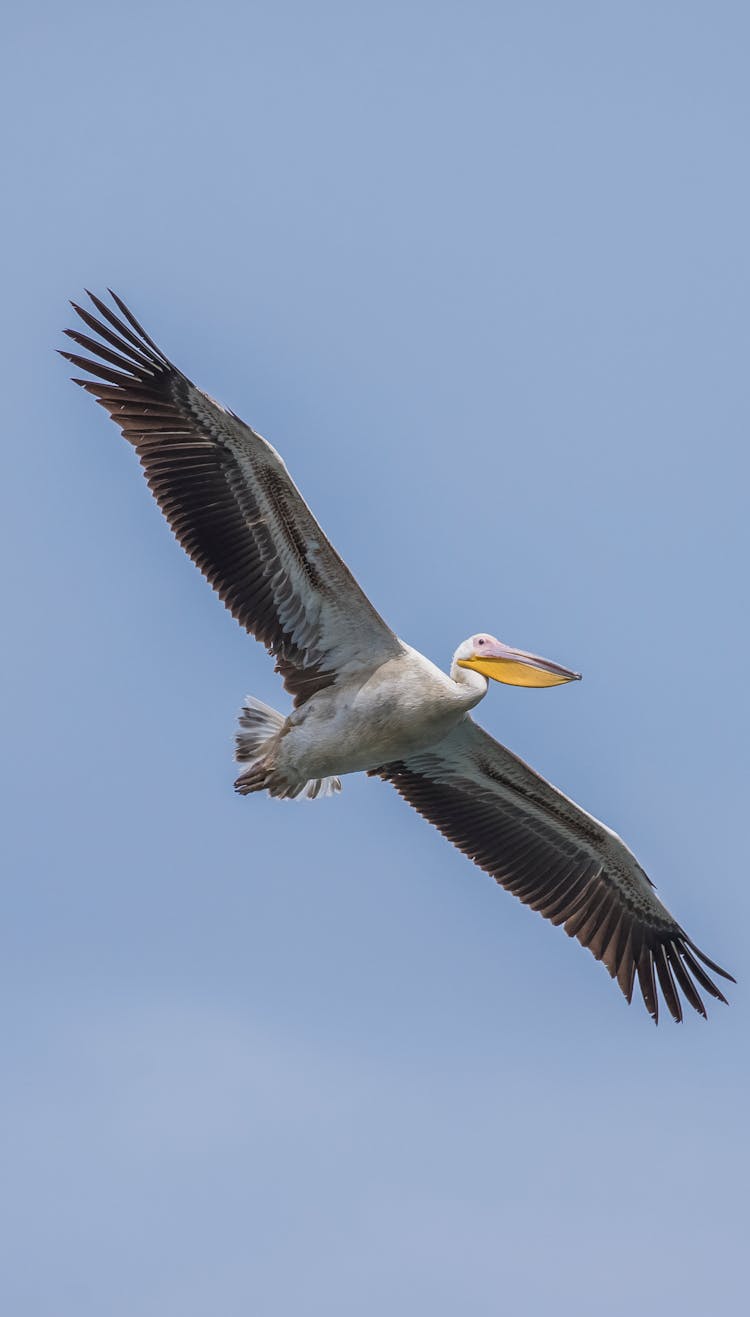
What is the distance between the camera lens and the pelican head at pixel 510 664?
16312mm

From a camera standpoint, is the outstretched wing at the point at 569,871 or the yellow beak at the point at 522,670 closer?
the yellow beak at the point at 522,670

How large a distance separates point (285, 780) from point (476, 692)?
1.63 meters

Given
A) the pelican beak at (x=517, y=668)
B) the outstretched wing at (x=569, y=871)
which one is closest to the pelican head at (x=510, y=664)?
the pelican beak at (x=517, y=668)

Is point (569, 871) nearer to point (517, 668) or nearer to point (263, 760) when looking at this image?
point (517, 668)

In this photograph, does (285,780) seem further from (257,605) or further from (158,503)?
(158,503)

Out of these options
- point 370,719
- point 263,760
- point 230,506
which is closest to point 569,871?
point 370,719

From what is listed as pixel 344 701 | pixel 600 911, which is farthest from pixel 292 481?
pixel 600 911

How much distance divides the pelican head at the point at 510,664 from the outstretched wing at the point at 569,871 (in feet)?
4.43

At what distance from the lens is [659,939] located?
58.6ft

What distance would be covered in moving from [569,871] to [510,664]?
2369 millimetres

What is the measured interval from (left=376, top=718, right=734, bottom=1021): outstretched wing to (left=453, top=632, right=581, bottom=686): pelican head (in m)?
1.35

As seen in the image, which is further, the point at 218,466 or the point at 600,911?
the point at 600,911

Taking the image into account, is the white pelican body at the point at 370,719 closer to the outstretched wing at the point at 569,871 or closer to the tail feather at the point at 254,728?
the tail feather at the point at 254,728

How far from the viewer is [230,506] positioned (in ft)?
51.3
